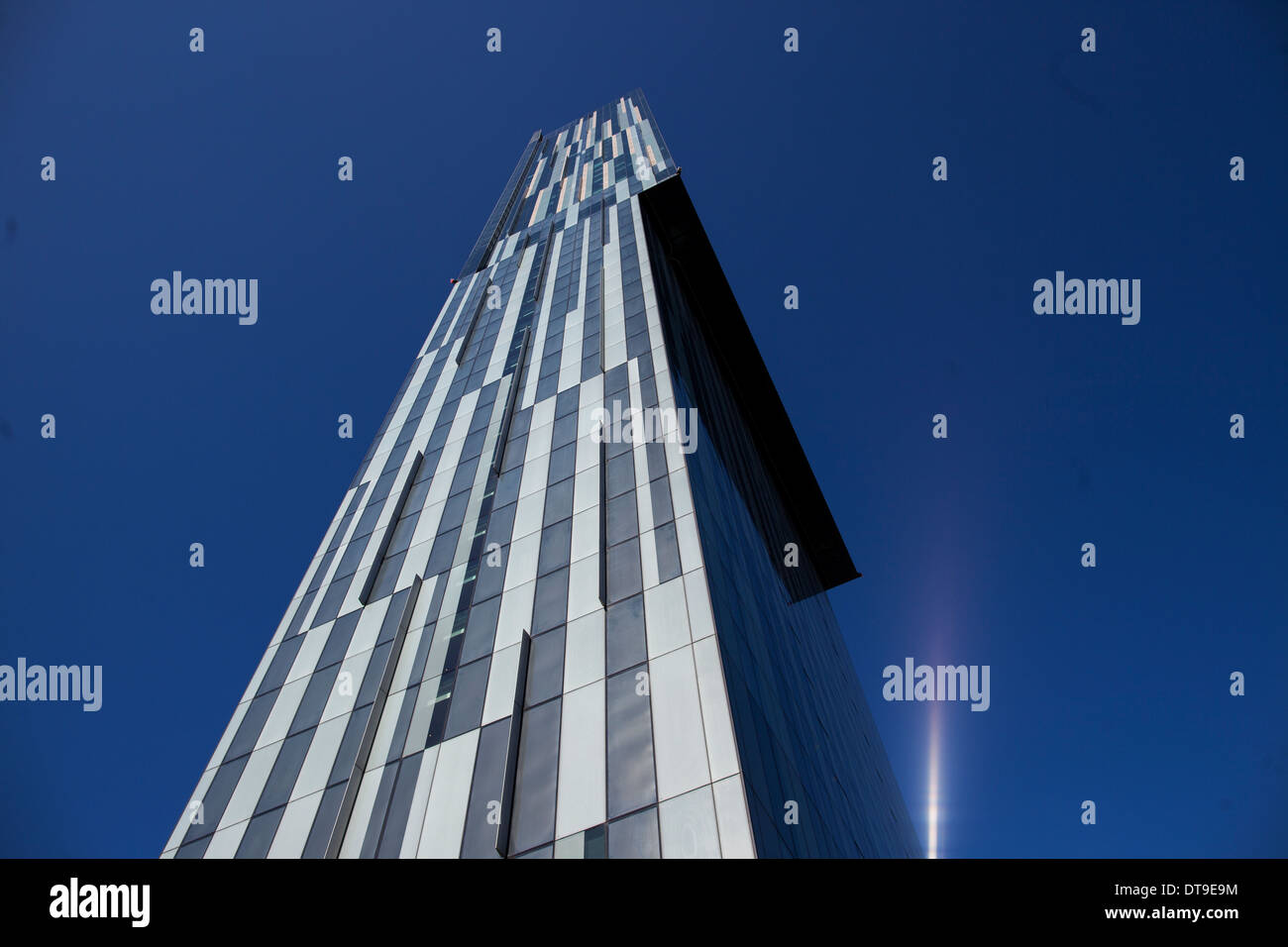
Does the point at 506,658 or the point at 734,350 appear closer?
the point at 506,658

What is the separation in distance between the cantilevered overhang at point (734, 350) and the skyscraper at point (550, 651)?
68.6 ft

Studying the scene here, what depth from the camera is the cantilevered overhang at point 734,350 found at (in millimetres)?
57875

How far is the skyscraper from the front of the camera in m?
12.8

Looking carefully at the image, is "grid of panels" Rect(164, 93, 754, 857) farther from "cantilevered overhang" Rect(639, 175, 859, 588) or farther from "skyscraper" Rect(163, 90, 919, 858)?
"cantilevered overhang" Rect(639, 175, 859, 588)

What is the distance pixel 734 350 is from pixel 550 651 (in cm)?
5070

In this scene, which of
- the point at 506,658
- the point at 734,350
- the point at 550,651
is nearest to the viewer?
the point at 550,651

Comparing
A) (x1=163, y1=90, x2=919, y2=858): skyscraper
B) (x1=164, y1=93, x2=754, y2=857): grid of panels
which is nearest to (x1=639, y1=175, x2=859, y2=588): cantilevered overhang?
(x1=163, y1=90, x2=919, y2=858): skyscraper

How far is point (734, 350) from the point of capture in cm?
6325

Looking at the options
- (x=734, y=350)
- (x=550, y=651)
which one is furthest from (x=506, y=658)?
(x=734, y=350)

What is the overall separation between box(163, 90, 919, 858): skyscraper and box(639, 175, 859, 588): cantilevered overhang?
20.9m

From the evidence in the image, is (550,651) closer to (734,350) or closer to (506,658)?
(506,658)
